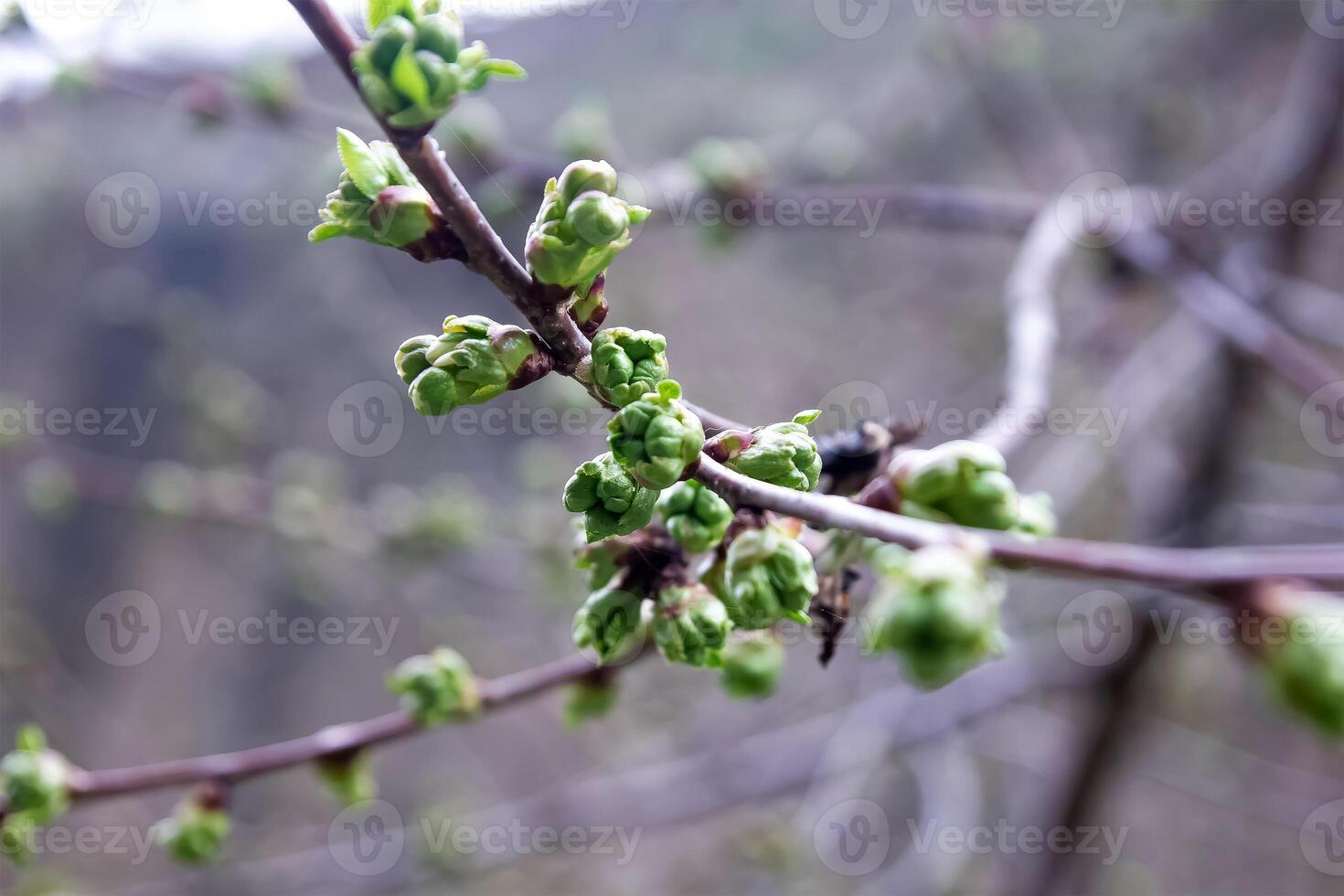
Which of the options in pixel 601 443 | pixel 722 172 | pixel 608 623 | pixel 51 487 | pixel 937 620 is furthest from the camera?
pixel 601 443

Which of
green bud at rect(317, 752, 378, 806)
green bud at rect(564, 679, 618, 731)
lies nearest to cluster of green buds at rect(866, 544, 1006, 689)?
green bud at rect(564, 679, 618, 731)

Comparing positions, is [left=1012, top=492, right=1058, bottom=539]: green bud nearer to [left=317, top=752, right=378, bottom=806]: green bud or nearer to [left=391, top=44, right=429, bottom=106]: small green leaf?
[left=391, top=44, right=429, bottom=106]: small green leaf

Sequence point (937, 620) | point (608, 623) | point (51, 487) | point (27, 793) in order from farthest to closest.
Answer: point (51, 487) < point (27, 793) < point (608, 623) < point (937, 620)

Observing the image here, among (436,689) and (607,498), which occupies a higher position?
(607,498)

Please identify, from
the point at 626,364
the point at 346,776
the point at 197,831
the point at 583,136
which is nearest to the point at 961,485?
the point at 626,364

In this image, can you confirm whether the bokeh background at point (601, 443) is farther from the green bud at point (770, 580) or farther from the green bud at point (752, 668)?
the green bud at point (770, 580)

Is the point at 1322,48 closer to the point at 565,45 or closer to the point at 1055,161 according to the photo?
the point at 1055,161

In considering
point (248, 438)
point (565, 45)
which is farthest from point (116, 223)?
point (565, 45)

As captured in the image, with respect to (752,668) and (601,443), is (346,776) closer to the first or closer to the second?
(752,668)
